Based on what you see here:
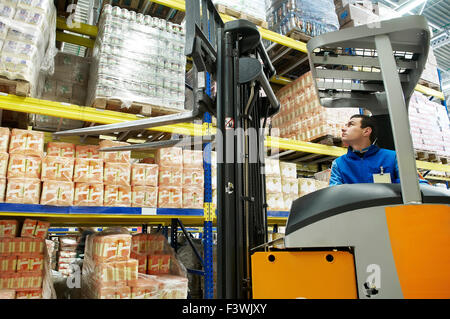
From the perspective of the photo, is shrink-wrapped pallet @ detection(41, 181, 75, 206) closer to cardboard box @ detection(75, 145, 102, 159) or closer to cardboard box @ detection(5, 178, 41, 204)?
cardboard box @ detection(5, 178, 41, 204)

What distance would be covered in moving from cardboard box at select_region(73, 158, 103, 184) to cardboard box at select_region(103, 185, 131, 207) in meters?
0.14

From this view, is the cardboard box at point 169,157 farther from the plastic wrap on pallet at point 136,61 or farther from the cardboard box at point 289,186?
the cardboard box at point 289,186

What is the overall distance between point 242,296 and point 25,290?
95.5 inches

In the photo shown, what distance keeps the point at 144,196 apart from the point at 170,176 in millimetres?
361

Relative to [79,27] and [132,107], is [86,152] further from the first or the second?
[79,27]

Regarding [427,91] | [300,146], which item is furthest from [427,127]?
[300,146]

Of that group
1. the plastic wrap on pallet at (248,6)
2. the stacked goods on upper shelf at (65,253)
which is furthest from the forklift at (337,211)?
the stacked goods on upper shelf at (65,253)

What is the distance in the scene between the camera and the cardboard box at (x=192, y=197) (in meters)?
3.61

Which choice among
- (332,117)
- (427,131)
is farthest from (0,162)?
(427,131)

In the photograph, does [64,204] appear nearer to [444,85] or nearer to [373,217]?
[373,217]

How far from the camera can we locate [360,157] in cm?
278

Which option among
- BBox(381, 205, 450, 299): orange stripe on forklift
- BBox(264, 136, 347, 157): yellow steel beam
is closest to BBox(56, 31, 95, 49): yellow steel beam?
BBox(264, 136, 347, 157): yellow steel beam

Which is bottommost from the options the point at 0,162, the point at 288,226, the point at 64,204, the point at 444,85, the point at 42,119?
the point at 288,226
